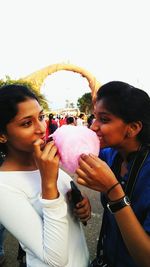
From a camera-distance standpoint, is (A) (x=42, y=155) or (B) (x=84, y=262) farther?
(B) (x=84, y=262)

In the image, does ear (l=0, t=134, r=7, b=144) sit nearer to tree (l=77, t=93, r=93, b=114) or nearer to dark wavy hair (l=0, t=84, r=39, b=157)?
dark wavy hair (l=0, t=84, r=39, b=157)

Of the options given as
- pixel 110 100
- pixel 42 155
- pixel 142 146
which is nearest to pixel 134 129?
pixel 142 146

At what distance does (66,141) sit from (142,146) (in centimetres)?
54

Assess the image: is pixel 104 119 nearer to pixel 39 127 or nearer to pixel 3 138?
pixel 39 127

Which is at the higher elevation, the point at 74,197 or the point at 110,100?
the point at 110,100

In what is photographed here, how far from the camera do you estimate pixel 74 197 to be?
1574mm

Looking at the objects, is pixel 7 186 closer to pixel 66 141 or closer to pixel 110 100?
pixel 66 141

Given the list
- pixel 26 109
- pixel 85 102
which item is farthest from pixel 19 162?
pixel 85 102

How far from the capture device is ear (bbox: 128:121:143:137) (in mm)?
1657

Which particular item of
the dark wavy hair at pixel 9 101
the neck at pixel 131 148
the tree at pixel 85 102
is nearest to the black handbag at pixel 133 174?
the neck at pixel 131 148

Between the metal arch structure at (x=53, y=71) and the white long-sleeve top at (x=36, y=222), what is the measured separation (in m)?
23.2

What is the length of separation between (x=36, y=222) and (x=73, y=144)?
0.44 m

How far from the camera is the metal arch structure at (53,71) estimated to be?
24.8m

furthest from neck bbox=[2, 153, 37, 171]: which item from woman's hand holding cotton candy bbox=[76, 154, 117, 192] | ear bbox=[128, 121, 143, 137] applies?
ear bbox=[128, 121, 143, 137]
